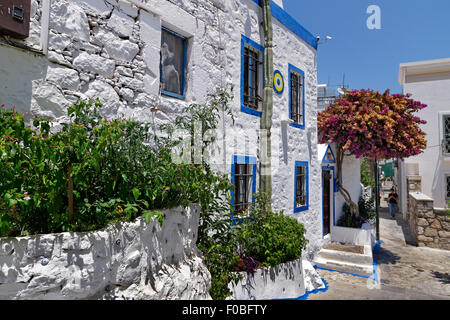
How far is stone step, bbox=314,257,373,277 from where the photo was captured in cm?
772

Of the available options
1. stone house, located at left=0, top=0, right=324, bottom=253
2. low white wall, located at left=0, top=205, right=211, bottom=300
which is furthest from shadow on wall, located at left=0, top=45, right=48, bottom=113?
low white wall, located at left=0, top=205, right=211, bottom=300

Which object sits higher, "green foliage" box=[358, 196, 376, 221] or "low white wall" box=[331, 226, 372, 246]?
"green foliage" box=[358, 196, 376, 221]

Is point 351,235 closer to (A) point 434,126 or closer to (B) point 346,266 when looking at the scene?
(B) point 346,266

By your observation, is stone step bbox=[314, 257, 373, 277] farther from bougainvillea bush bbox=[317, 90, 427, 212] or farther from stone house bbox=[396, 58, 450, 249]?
stone house bbox=[396, 58, 450, 249]

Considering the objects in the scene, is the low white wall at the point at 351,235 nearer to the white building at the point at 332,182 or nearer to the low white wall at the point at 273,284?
the white building at the point at 332,182

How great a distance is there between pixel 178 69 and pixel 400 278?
7318 millimetres

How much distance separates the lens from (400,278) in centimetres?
761

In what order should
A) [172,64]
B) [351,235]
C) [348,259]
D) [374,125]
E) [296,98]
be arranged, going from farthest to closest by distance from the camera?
[351,235], [374,125], [348,259], [296,98], [172,64]

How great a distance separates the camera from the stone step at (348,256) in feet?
26.4

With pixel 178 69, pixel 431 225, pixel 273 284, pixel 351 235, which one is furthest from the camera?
pixel 431 225

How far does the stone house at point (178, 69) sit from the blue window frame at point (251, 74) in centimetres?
2

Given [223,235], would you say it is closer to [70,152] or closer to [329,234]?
[70,152]

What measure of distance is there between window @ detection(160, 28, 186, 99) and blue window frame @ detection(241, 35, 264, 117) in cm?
156

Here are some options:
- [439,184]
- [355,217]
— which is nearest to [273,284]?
[355,217]
